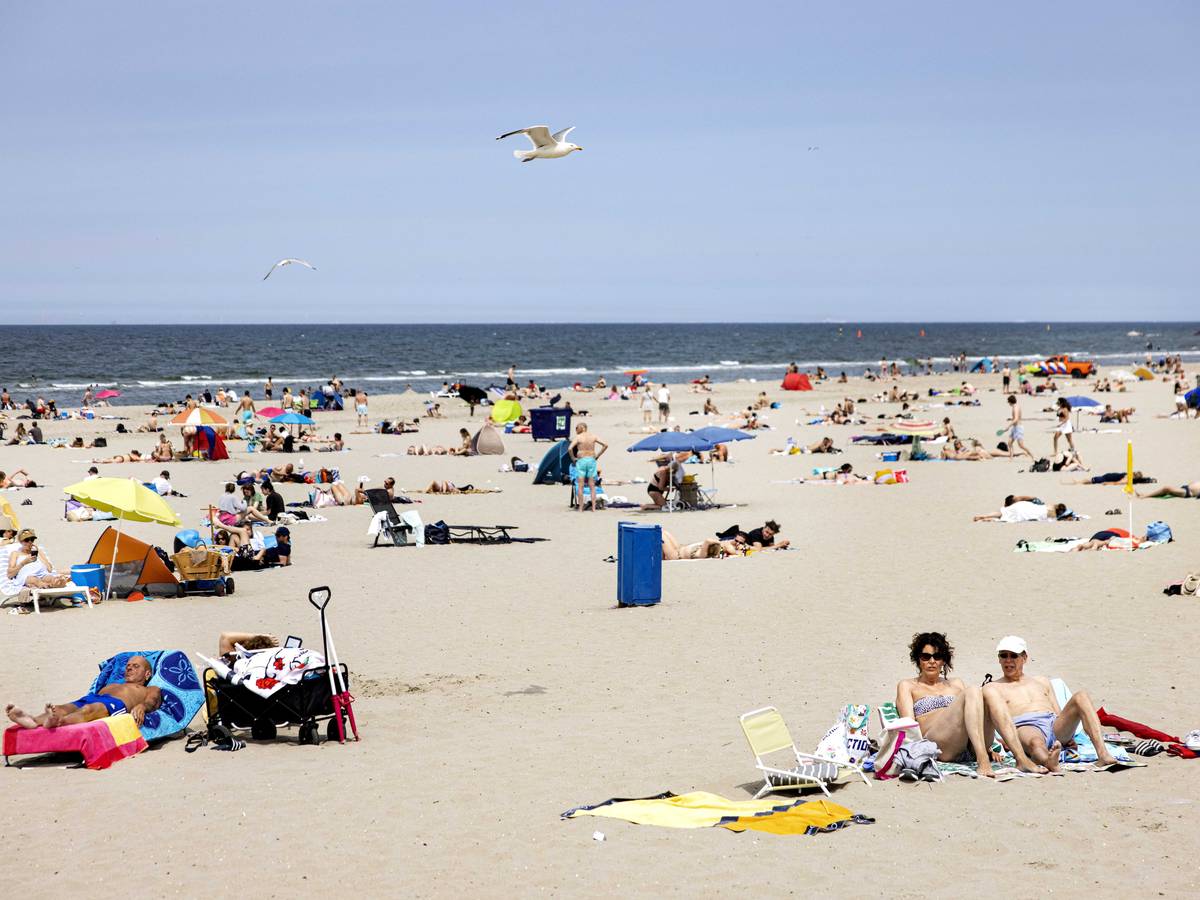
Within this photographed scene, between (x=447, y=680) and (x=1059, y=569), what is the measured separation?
664 cm

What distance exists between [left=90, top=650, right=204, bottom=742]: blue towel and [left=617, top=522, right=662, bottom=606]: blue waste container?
4.49 metres

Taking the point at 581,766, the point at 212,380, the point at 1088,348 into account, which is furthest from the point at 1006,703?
the point at 1088,348

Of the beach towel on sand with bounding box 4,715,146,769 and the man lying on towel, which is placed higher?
the man lying on towel

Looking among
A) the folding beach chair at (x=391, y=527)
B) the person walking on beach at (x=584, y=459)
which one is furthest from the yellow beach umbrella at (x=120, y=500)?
the person walking on beach at (x=584, y=459)

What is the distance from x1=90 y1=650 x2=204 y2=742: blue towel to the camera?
798 cm

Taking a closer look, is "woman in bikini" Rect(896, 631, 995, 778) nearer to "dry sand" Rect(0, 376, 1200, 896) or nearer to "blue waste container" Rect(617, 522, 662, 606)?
"dry sand" Rect(0, 376, 1200, 896)

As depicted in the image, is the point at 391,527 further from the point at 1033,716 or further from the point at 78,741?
the point at 1033,716

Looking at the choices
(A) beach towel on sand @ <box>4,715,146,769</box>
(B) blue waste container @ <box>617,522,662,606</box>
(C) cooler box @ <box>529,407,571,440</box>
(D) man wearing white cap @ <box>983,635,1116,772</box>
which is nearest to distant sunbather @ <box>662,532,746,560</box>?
(B) blue waste container @ <box>617,522,662,606</box>

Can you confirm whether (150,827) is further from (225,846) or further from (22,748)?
(22,748)

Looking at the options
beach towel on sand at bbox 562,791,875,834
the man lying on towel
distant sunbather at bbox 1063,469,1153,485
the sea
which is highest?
the sea

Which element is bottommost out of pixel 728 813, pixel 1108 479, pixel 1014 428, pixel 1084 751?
pixel 728 813

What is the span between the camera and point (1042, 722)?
696cm

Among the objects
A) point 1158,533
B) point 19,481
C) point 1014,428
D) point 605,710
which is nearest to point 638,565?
point 605,710

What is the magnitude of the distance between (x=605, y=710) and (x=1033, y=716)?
274 cm
